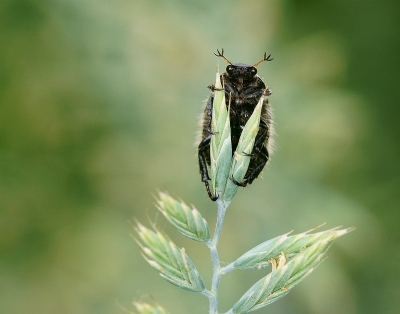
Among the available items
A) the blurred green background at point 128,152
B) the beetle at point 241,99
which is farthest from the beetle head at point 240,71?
the blurred green background at point 128,152

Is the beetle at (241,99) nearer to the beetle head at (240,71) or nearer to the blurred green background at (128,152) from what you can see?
the beetle head at (240,71)

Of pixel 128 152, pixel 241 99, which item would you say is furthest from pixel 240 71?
pixel 128 152

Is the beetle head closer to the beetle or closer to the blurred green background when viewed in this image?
the beetle

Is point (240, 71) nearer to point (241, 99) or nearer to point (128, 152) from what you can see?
point (241, 99)

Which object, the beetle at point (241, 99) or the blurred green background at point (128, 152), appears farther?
the blurred green background at point (128, 152)

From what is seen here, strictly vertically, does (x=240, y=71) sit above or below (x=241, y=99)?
above

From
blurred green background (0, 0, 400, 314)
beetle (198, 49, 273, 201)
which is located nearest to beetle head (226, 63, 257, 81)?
beetle (198, 49, 273, 201)

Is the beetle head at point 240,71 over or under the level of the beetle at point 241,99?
over

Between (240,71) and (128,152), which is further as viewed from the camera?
(128,152)
